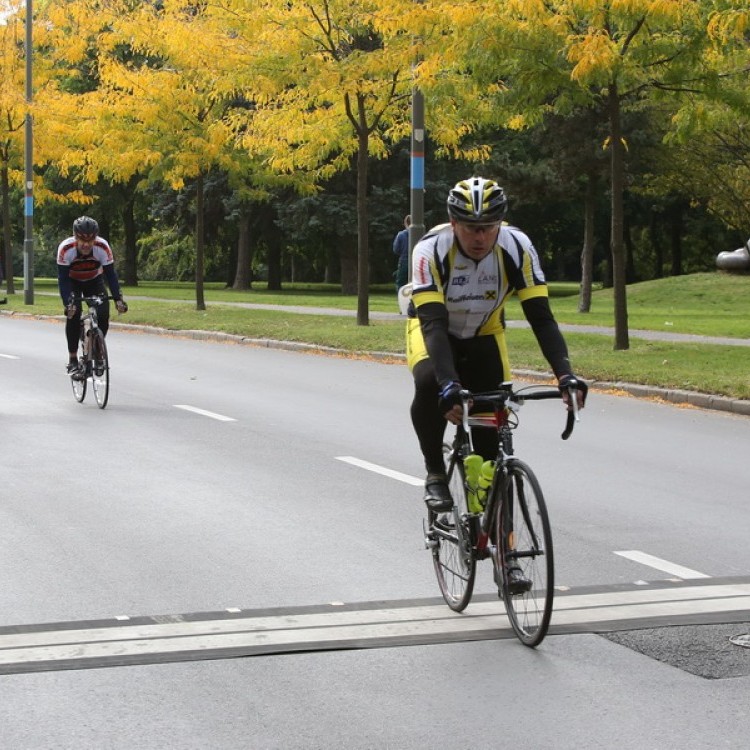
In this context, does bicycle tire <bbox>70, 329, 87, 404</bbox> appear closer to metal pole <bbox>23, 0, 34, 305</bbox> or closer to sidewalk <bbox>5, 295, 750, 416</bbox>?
sidewalk <bbox>5, 295, 750, 416</bbox>

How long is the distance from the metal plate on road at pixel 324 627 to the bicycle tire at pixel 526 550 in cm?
24

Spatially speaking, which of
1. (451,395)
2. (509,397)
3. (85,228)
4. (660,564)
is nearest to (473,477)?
(509,397)

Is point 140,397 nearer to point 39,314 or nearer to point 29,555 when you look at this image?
point 29,555

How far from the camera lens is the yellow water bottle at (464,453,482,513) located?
19.7 ft

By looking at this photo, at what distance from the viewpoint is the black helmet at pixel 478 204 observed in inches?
225

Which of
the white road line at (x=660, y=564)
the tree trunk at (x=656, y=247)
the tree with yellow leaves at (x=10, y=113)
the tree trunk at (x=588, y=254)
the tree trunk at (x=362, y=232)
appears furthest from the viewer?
the tree trunk at (x=656, y=247)

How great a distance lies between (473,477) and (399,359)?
14018 millimetres

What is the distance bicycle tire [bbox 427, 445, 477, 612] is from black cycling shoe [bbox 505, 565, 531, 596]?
1.04 feet

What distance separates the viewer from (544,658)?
550 cm

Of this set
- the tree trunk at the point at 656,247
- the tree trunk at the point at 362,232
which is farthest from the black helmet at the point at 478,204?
the tree trunk at the point at 656,247

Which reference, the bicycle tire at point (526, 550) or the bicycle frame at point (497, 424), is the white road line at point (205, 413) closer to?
the bicycle frame at point (497, 424)

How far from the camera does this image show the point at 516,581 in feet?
18.5

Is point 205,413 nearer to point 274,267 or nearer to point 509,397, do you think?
point 509,397

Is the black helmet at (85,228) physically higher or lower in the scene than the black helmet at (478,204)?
higher
